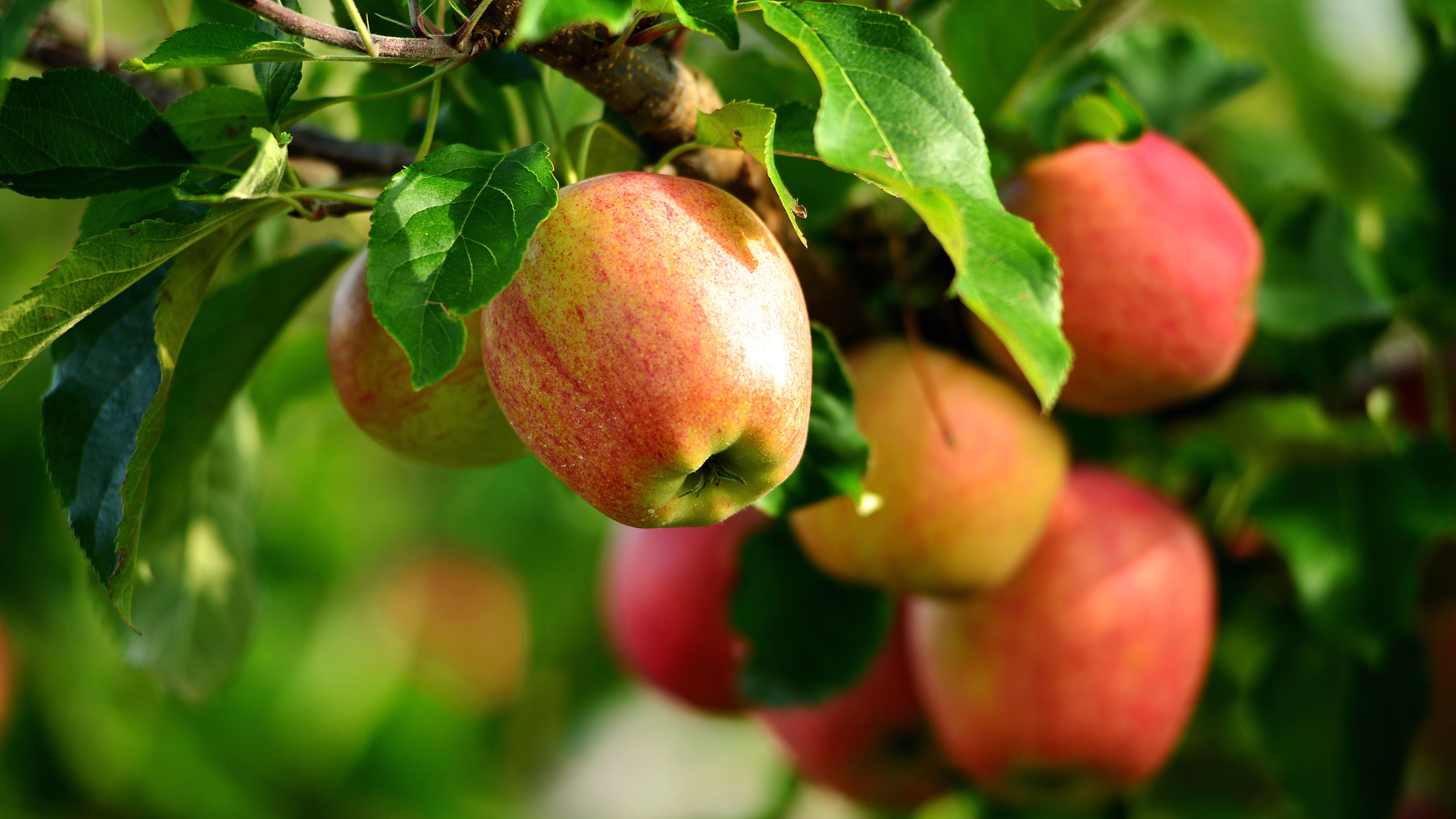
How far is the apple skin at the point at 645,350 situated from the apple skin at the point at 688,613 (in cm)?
54

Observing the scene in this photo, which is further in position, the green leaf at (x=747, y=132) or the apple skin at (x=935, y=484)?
the apple skin at (x=935, y=484)

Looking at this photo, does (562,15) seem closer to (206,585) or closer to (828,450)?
(828,450)

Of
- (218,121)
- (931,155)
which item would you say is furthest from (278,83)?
(931,155)

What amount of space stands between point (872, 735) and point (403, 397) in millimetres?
624

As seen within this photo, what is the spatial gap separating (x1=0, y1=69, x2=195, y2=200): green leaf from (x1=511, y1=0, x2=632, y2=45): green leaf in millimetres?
233

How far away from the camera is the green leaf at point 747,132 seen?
0.42 meters

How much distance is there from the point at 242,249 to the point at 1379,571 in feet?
3.03

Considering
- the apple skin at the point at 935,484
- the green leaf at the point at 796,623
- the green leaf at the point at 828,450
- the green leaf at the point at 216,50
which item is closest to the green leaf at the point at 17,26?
the green leaf at the point at 216,50

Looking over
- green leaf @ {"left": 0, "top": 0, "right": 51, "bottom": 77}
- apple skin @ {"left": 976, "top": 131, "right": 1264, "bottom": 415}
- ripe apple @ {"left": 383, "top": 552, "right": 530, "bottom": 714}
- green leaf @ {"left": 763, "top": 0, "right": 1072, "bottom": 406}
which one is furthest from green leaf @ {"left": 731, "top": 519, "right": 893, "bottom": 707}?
ripe apple @ {"left": 383, "top": 552, "right": 530, "bottom": 714}

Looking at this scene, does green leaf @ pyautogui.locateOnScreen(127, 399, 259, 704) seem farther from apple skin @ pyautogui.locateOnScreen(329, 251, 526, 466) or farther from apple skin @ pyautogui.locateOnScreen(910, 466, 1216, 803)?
apple skin @ pyautogui.locateOnScreen(910, 466, 1216, 803)

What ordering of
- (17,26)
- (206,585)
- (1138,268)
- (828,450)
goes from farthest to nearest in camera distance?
(206,585), (1138,268), (828,450), (17,26)

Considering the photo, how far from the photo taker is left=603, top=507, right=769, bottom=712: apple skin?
1012 mm

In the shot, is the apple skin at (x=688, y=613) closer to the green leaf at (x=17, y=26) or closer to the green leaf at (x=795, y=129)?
the green leaf at (x=795, y=129)

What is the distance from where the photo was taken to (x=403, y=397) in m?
0.55
